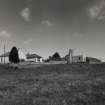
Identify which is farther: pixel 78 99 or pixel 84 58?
pixel 84 58

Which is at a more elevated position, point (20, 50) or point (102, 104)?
point (20, 50)

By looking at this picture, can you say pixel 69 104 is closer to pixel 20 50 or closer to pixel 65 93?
pixel 65 93

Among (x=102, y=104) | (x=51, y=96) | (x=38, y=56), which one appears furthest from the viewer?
(x=38, y=56)

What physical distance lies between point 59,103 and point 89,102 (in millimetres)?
1943

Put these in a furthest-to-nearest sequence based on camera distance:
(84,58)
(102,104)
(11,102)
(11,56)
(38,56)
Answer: (38,56), (84,58), (11,56), (11,102), (102,104)

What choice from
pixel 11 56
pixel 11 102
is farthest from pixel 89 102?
pixel 11 56

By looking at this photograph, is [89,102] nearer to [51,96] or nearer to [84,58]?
[51,96]

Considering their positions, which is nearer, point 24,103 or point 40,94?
point 24,103

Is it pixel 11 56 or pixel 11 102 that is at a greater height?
pixel 11 56

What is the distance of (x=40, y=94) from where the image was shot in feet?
36.8

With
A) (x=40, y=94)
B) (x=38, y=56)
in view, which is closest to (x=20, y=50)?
(x=38, y=56)

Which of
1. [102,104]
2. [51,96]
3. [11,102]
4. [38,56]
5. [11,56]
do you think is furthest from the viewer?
[38,56]

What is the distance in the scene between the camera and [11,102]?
31.4 feet

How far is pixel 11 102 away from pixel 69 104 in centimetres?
391
